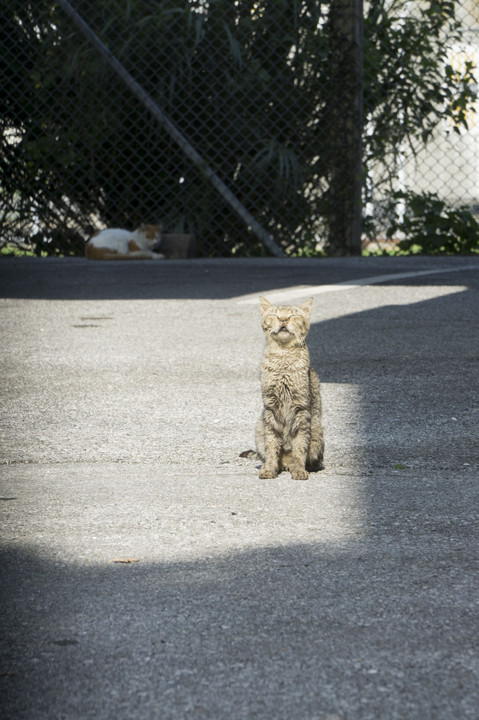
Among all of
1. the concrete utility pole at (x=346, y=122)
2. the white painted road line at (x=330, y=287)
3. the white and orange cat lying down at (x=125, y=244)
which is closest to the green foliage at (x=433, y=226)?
the concrete utility pole at (x=346, y=122)

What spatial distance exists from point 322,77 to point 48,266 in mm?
2939

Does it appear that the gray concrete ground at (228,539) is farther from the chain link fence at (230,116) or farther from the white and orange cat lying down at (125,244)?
the chain link fence at (230,116)

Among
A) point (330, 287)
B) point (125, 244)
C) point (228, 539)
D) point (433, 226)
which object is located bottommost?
point (228, 539)

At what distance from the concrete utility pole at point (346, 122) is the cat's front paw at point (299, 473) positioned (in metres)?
6.51

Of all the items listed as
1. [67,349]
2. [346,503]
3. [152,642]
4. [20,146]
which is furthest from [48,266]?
[152,642]

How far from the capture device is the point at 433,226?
30.1 ft

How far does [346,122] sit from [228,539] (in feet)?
24.1

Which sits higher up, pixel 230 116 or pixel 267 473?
pixel 230 116

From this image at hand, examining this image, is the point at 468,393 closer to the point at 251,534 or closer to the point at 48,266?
the point at 251,534

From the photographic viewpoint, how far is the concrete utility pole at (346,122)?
29.6ft

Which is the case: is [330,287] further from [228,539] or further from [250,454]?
[228,539]

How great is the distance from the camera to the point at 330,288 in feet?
22.4

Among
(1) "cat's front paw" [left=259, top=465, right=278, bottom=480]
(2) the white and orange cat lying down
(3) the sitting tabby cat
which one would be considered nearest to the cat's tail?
(3) the sitting tabby cat

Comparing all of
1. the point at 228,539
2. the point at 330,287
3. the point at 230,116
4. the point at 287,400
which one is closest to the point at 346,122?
the point at 230,116
